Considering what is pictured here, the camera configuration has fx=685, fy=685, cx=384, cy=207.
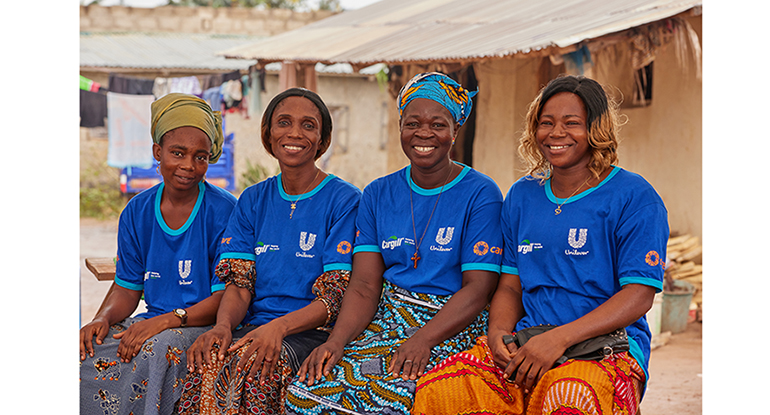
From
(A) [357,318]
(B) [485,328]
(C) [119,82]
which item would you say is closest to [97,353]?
(A) [357,318]

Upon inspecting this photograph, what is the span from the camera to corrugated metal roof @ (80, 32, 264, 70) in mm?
14125

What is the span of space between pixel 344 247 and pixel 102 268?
1.63m

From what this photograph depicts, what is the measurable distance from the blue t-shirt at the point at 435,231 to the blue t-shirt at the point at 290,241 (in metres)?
0.11

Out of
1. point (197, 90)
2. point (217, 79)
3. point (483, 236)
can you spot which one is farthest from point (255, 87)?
point (483, 236)

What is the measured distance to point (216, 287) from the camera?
3.22 meters

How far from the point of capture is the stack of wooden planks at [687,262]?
7.08m

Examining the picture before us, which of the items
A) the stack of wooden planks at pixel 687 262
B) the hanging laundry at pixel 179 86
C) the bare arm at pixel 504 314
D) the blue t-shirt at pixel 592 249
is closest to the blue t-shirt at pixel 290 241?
the bare arm at pixel 504 314

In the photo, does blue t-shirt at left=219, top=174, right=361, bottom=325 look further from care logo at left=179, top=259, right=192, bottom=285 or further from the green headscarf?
the green headscarf

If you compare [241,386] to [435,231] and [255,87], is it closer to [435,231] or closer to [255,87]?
[435,231]

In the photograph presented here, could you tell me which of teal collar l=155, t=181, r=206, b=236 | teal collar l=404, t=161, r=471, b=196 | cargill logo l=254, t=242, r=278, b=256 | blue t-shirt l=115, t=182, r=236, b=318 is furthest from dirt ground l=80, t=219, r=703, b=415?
teal collar l=155, t=181, r=206, b=236

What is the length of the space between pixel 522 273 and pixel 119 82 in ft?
32.1

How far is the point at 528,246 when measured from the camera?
2764 mm

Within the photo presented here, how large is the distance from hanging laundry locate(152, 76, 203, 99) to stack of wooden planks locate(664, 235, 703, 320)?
730 cm

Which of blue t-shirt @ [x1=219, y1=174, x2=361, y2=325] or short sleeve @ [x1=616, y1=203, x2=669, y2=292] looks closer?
short sleeve @ [x1=616, y1=203, x2=669, y2=292]
